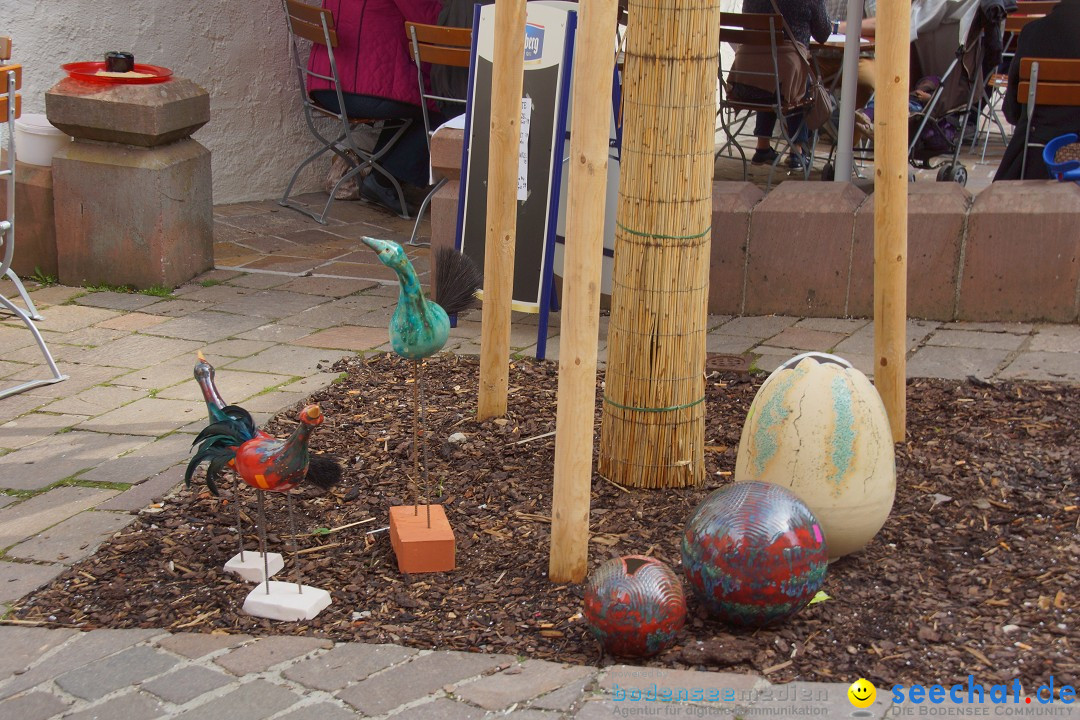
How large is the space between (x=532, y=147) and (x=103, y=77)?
2.40m

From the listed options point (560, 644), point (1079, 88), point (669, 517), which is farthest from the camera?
point (1079, 88)

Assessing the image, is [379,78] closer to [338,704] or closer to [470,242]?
[470,242]

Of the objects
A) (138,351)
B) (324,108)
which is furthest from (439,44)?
(138,351)

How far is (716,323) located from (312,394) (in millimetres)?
1952

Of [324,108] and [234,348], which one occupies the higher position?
[324,108]

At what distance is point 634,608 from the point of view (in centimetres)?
268

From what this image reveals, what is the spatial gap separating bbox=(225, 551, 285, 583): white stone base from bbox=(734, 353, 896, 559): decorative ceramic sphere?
1.36 meters

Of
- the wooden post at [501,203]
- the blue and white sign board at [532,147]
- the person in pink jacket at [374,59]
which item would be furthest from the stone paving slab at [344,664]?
the person in pink jacket at [374,59]

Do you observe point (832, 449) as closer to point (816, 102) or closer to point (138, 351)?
point (138, 351)

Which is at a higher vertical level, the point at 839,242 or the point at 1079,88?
the point at 1079,88

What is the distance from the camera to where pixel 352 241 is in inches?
285

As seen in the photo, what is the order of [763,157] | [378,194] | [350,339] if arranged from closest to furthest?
[350,339] → [378,194] → [763,157]

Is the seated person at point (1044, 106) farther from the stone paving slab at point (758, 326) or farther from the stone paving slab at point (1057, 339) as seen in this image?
the stone paving slab at point (758, 326)

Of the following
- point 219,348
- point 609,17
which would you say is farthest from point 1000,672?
point 219,348
